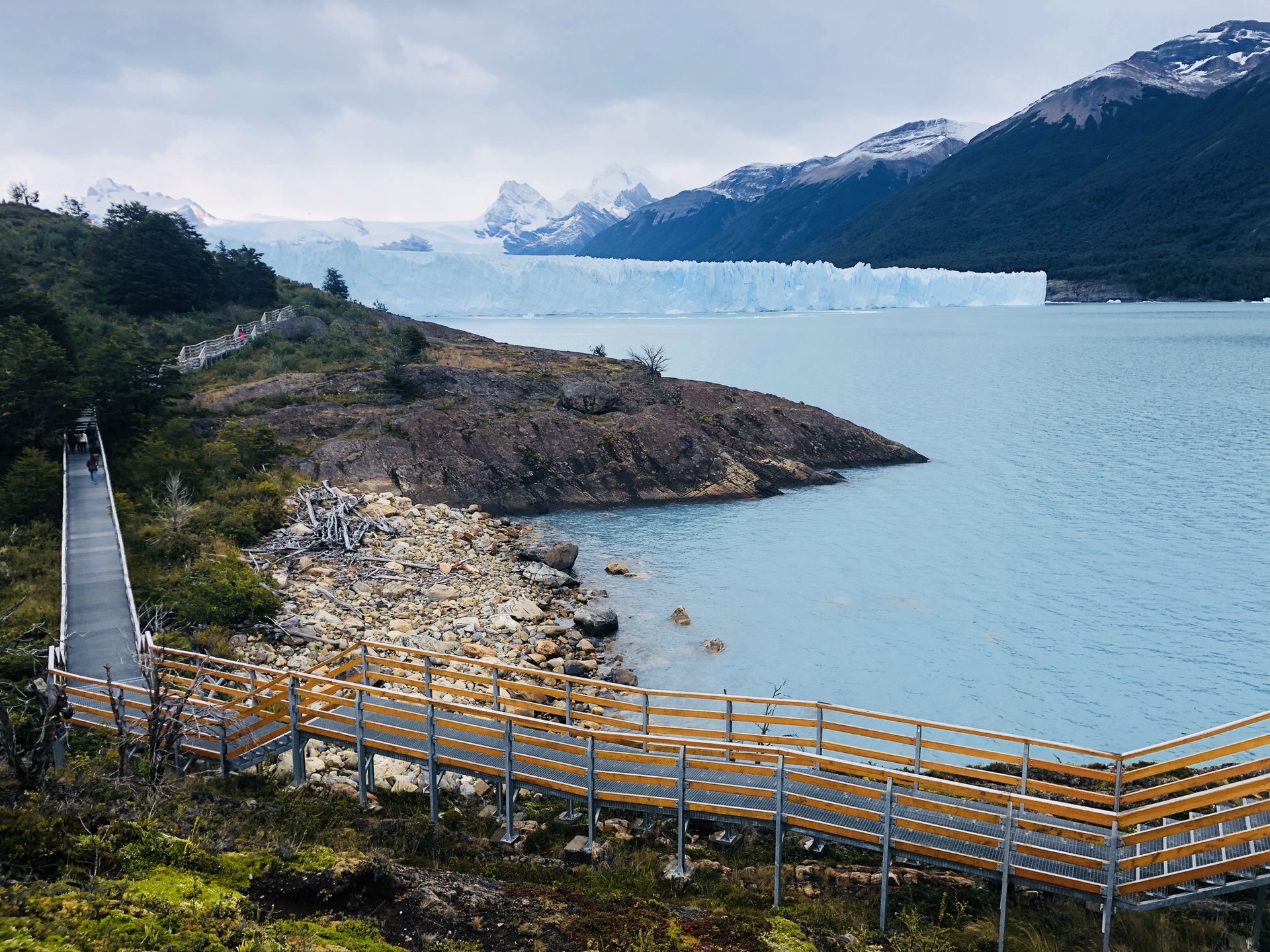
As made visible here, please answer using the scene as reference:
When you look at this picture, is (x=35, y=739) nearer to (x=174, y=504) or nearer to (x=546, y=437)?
(x=174, y=504)

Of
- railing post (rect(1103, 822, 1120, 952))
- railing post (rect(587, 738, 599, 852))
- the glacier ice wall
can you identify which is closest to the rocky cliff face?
railing post (rect(587, 738, 599, 852))

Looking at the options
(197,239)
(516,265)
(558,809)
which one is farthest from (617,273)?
(558,809)

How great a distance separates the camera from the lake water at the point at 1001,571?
50.4 ft

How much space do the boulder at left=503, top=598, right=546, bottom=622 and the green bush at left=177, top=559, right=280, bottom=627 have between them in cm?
477

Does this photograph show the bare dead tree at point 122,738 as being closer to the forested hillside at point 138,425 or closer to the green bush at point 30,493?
the forested hillside at point 138,425

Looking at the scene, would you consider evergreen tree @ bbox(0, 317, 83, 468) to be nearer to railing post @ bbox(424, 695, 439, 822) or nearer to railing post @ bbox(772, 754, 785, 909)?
railing post @ bbox(424, 695, 439, 822)

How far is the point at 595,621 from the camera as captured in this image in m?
17.5

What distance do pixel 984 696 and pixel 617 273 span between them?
A: 89.8 metres

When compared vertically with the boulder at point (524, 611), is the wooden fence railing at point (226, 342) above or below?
above

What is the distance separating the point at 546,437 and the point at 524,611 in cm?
1318

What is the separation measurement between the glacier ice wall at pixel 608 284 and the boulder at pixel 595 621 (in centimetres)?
7025

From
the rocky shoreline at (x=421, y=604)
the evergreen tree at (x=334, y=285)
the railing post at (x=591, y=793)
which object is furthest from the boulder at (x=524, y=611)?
the evergreen tree at (x=334, y=285)

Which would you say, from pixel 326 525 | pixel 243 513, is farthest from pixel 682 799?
pixel 243 513

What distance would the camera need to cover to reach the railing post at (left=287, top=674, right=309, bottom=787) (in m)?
9.43
